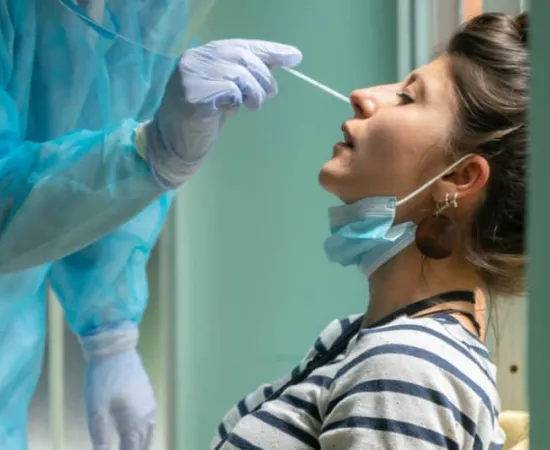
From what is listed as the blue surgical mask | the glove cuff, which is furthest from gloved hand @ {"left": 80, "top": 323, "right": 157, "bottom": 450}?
the blue surgical mask

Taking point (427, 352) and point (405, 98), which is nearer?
point (427, 352)

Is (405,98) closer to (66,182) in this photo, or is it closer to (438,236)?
(438,236)

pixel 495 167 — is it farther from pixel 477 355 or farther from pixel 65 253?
pixel 65 253

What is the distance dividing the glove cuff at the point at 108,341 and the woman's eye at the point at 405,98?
1.83 feet

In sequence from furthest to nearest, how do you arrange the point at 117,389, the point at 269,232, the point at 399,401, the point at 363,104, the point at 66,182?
the point at 269,232, the point at 117,389, the point at 363,104, the point at 66,182, the point at 399,401

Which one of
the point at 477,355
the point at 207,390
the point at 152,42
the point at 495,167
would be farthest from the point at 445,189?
the point at 207,390

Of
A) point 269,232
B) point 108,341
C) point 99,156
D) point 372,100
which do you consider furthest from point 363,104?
point 269,232

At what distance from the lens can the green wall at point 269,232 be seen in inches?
66.6

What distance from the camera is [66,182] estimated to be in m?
1.04

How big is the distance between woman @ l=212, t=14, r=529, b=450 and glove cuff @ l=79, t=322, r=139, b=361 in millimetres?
322

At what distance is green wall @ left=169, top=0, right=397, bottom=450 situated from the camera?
1.69 m

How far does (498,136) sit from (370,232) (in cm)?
20

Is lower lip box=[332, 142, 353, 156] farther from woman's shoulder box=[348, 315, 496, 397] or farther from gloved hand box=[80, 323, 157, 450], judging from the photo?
gloved hand box=[80, 323, 157, 450]

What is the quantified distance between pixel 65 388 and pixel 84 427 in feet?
0.29
